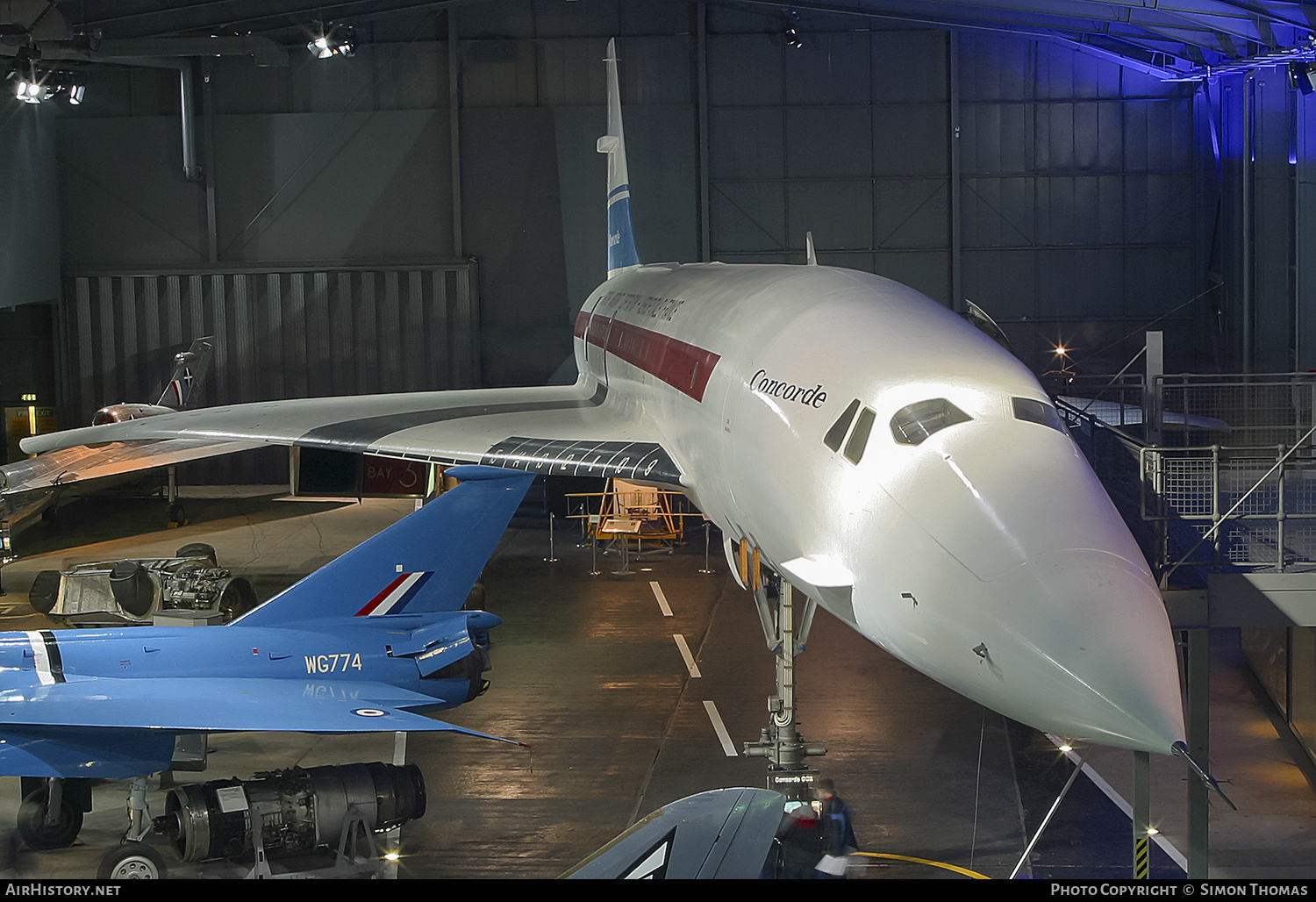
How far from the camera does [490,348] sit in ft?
116

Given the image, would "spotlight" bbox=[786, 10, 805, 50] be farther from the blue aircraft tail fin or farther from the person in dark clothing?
the person in dark clothing

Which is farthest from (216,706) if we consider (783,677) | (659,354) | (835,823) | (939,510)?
(939,510)

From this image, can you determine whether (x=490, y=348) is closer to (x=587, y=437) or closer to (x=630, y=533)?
(x=630, y=533)

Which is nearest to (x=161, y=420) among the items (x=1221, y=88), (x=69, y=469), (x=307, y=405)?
(x=307, y=405)

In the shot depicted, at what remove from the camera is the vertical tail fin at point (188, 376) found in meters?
29.8

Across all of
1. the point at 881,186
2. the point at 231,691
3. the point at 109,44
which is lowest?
the point at 231,691

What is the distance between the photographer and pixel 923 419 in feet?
26.9

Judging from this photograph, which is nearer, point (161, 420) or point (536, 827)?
point (536, 827)

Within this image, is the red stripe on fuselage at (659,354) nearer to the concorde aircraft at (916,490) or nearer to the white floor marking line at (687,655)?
the concorde aircraft at (916,490)

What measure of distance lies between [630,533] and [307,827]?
1543 cm

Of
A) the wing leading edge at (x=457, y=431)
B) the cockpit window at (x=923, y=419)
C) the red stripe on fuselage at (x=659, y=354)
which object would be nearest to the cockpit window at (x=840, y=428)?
the cockpit window at (x=923, y=419)

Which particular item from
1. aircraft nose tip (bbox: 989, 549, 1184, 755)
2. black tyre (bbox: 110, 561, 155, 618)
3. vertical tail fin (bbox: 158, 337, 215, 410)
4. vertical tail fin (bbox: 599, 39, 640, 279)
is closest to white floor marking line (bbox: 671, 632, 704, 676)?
black tyre (bbox: 110, 561, 155, 618)

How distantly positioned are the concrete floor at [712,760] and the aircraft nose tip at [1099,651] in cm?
549

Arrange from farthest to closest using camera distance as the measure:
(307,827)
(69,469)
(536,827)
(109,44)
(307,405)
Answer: (109,44), (69,469), (307,405), (536,827), (307,827)
